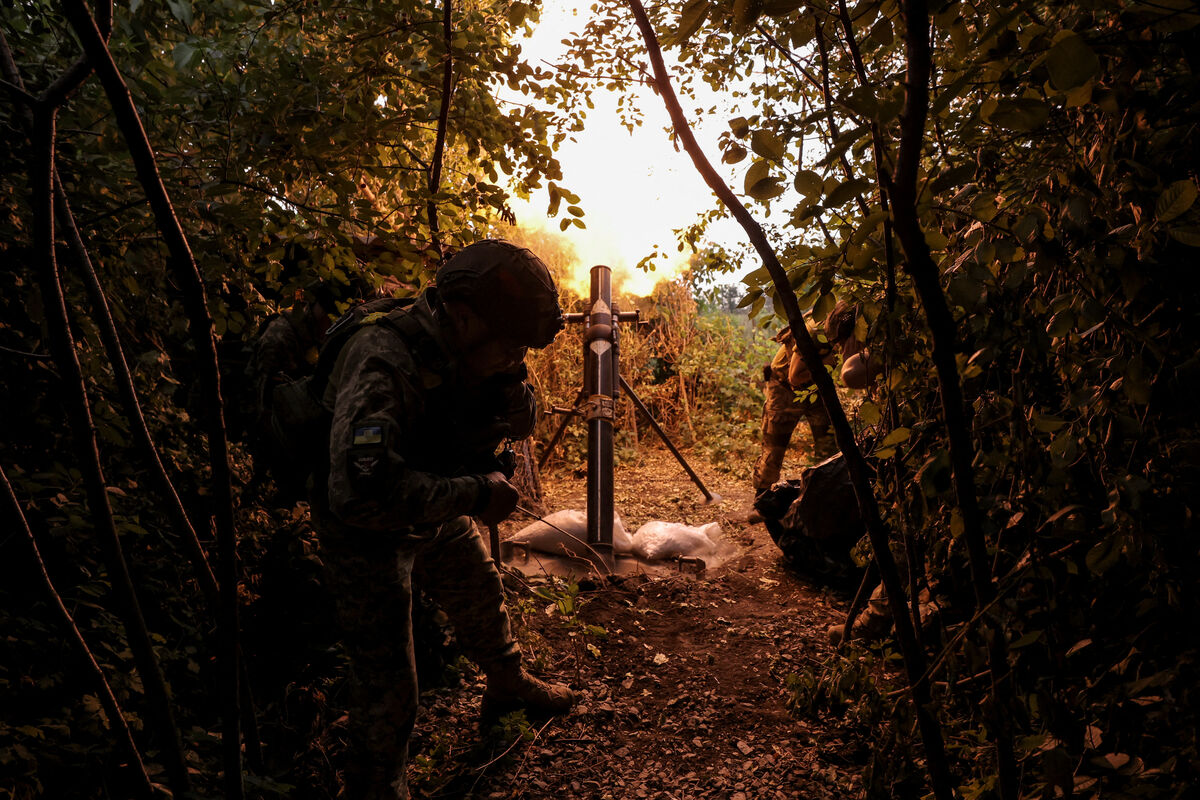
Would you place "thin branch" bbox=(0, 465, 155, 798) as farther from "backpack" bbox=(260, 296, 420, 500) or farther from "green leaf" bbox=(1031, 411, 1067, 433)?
"green leaf" bbox=(1031, 411, 1067, 433)

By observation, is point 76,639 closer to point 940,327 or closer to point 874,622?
point 940,327

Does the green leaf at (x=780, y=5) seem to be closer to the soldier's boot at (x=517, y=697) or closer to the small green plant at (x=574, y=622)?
the small green plant at (x=574, y=622)

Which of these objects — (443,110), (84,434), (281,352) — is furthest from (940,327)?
(281,352)

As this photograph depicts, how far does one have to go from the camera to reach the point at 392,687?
6.89 ft

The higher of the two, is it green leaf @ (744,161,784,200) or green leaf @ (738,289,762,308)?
green leaf @ (744,161,784,200)

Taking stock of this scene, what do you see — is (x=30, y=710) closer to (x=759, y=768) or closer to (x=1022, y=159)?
(x=759, y=768)

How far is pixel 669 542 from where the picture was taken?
16.2 ft

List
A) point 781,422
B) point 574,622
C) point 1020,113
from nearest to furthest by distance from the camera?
point 1020,113, point 574,622, point 781,422

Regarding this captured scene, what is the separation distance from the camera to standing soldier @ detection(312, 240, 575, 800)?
1.97 m

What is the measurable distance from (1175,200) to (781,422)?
5.72m

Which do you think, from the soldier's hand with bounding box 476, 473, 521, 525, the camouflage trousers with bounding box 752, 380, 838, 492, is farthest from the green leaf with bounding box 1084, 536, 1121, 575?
the camouflage trousers with bounding box 752, 380, 838, 492

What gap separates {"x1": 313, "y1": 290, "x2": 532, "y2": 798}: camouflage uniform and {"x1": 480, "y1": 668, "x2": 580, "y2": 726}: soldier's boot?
644 mm

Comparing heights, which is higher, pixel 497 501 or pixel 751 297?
pixel 751 297

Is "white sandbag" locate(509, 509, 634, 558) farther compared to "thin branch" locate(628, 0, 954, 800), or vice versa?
"white sandbag" locate(509, 509, 634, 558)
